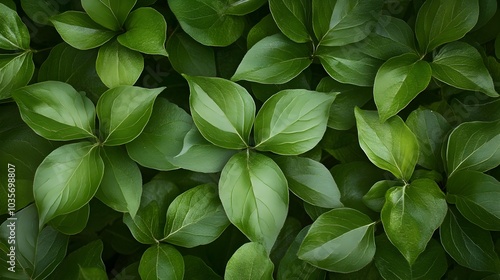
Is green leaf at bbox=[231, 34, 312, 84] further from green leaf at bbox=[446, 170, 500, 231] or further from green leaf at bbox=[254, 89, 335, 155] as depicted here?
green leaf at bbox=[446, 170, 500, 231]

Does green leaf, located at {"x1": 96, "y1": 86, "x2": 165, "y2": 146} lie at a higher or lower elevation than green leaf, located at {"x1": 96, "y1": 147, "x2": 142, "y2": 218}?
higher

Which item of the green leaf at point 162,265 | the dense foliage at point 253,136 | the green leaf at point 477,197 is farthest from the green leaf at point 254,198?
the green leaf at point 477,197

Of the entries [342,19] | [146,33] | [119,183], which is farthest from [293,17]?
[119,183]

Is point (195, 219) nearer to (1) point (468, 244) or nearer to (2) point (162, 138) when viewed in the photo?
(2) point (162, 138)

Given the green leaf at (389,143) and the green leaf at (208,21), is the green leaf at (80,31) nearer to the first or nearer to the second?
the green leaf at (208,21)

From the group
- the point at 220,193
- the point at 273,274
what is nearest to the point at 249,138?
the point at 220,193

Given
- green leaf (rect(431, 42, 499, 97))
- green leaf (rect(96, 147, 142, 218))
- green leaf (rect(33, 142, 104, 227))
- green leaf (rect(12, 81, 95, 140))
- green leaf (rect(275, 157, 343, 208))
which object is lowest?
green leaf (rect(275, 157, 343, 208))

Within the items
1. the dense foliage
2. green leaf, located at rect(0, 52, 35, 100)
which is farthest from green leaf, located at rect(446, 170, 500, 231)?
green leaf, located at rect(0, 52, 35, 100)
